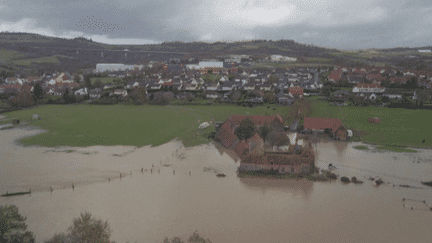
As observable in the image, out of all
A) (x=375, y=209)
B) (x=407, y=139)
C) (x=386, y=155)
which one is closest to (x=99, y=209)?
(x=375, y=209)

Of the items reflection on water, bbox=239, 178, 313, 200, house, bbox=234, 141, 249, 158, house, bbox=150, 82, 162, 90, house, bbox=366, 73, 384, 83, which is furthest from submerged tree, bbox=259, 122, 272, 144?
house, bbox=366, 73, 384, 83

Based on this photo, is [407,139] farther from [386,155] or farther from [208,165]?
[208,165]

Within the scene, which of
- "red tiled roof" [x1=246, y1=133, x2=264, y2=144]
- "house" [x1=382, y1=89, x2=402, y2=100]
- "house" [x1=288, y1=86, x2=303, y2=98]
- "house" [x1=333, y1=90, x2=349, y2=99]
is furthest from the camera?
"house" [x1=288, y1=86, x2=303, y2=98]

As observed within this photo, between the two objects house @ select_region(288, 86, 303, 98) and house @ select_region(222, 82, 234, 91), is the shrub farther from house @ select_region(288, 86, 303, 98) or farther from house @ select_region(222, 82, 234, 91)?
house @ select_region(222, 82, 234, 91)

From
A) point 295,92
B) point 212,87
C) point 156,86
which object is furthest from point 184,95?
point 295,92

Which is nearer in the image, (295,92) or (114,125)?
(114,125)

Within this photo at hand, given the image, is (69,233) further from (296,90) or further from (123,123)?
(296,90)
